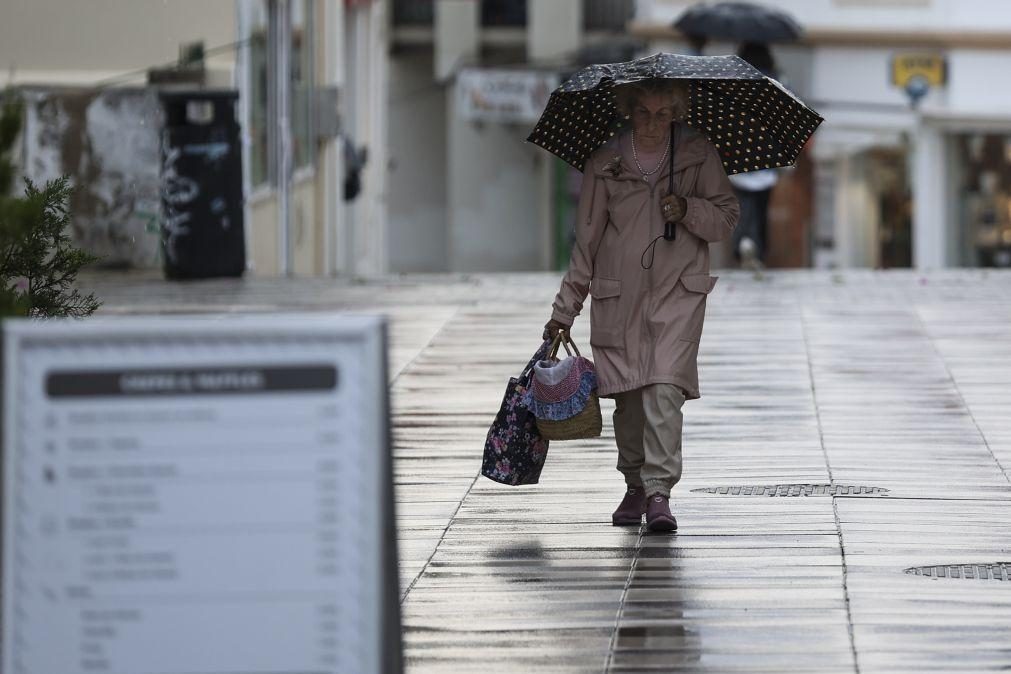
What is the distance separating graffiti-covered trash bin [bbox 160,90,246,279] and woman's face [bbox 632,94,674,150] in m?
11.1

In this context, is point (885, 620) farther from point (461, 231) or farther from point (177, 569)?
point (461, 231)

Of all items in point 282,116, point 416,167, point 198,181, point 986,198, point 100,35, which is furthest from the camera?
point 416,167

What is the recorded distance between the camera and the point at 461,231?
137ft

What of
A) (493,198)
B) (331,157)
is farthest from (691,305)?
(493,198)

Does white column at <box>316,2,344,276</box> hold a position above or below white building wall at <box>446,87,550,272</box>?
above

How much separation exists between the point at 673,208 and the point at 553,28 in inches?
1278

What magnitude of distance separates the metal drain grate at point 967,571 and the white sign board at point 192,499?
122 inches

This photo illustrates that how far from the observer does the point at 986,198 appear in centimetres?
3134

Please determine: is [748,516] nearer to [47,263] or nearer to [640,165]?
[640,165]

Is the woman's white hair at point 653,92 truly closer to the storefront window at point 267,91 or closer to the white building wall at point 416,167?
the storefront window at point 267,91

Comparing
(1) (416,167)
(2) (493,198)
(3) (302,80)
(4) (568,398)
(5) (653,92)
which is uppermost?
(5) (653,92)

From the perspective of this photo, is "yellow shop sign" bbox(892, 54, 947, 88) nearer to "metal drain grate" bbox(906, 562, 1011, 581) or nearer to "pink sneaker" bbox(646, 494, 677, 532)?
"pink sneaker" bbox(646, 494, 677, 532)

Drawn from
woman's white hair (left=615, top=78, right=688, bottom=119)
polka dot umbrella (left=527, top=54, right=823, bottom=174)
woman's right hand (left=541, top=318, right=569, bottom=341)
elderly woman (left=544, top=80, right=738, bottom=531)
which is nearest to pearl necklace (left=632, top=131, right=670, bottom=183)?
elderly woman (left=544, top=80, right=738, bottom=531)

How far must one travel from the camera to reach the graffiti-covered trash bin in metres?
18.3
